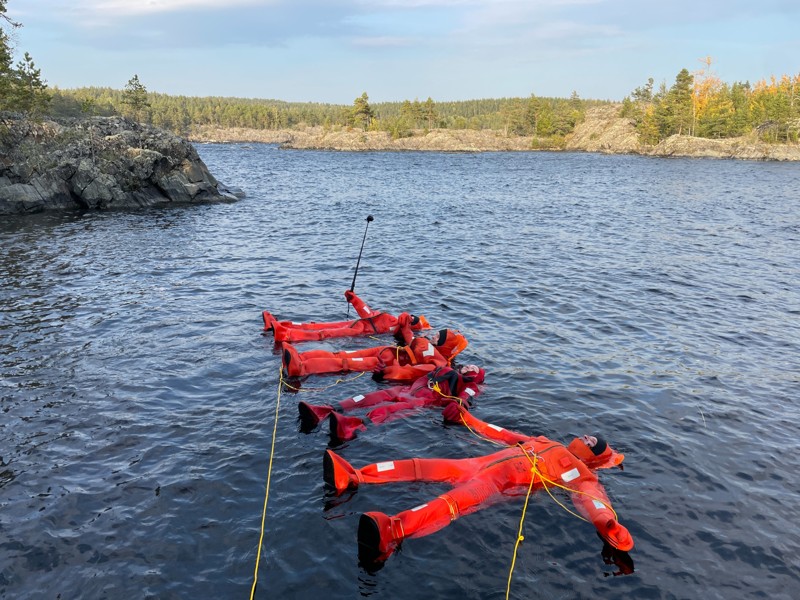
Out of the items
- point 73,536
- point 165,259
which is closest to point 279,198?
point 165,259

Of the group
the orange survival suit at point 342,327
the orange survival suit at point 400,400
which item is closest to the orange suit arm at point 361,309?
the orange survival suit at point 342,327

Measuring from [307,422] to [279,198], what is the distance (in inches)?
1640

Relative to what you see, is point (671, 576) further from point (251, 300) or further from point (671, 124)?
point (671, 124)

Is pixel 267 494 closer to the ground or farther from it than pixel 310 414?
closer to the ground

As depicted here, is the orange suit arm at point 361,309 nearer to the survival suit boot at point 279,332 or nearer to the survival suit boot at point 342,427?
the survival suit boot at point 279,332

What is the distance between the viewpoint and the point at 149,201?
4409 cm

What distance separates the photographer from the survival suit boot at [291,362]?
50.1 feet

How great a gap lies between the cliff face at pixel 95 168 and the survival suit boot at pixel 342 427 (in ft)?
116

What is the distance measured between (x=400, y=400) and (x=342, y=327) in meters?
5.14

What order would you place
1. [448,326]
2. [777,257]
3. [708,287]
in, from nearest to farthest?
1. [448,326]
2. [708,287]
3. [777,257]

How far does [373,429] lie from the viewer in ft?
43.3

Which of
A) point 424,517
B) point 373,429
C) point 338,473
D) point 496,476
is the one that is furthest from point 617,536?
point 373,429

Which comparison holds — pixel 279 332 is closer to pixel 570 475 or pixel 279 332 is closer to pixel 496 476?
pixel 496 476

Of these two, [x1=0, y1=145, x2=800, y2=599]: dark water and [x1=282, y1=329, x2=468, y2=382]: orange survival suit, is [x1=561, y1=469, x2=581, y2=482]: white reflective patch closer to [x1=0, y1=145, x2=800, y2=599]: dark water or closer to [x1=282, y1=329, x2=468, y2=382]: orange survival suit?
[x1=0, y1=145, x2=800, y2=599]: dark water
